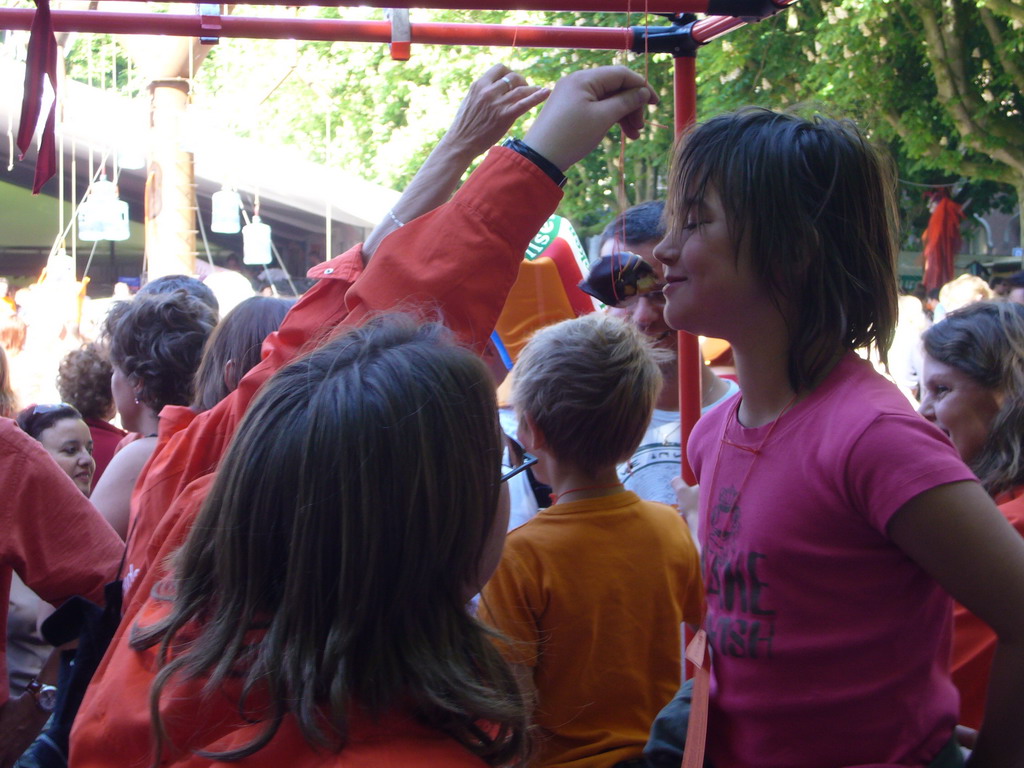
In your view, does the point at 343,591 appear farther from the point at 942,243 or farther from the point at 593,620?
the point at 942,243

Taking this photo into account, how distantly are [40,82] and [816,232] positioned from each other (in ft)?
3.82

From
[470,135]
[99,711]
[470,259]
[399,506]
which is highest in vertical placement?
[470,135]

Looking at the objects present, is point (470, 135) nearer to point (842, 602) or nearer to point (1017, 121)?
point (842, 602)

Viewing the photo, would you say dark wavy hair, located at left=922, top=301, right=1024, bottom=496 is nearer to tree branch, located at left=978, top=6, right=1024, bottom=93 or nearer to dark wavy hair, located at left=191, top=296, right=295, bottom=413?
dark wavy hair, located at left=191, top=296, right=295, bottom=413

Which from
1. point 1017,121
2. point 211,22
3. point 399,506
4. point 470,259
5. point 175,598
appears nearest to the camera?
point 399,506

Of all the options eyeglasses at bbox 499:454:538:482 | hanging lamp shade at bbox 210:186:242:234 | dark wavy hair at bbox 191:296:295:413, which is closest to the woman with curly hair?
dark wavy hair at bbox 191:296:295:413

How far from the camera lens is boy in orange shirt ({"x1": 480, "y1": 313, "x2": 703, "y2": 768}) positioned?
5.88ft

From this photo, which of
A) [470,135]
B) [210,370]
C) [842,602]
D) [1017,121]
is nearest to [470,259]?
[470,135]

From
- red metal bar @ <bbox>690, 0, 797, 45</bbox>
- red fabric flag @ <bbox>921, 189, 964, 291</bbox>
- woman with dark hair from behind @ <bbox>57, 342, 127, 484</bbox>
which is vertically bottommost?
red fabric flag @ <bbox>921, 189, 964, 291</bbox>

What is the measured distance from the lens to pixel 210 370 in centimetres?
221

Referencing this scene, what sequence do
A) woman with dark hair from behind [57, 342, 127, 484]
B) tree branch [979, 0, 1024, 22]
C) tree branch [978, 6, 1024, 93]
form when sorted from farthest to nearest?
tree branch [978, 6, 1024, 93] < tree branch [979, 0, 1024, 22] < woman with dark hair from behind [57, 342, 127, 484]

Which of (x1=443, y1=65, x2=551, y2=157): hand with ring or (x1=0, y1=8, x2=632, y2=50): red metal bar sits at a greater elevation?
(x1=0, y1=8, x2=632, y2=50): red metal bar

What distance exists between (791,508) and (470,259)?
50 centimetres

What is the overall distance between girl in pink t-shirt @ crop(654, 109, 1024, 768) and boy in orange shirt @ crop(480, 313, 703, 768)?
16.1 inches
